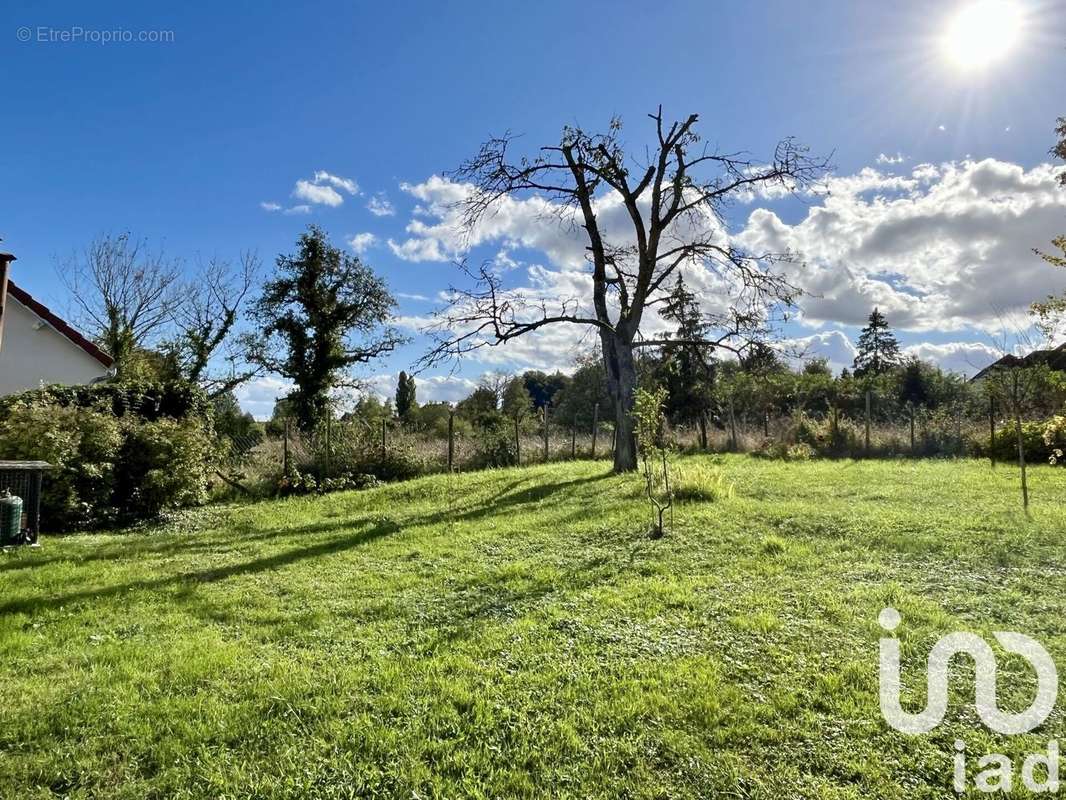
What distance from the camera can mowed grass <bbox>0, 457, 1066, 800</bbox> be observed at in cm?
254

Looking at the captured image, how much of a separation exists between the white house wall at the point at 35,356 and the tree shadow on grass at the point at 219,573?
11.5 meters

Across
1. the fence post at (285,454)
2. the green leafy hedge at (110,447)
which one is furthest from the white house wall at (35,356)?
the green leafy hedge at (110,447)

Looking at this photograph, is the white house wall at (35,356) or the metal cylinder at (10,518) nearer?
the metal cylinder at (10,518)

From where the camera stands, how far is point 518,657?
3707 mm

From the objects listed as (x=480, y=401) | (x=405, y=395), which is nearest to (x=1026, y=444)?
(x=480, y=401)

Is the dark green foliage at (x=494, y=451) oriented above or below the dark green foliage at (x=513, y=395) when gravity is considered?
below

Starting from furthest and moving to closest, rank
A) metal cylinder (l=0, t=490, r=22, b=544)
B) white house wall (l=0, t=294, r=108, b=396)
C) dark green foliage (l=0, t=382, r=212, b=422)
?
1. white house wall (l=0, t=294, r=108, b=396)
2. dark green foliage (l=0, t=382, r=212, b=422)
3. metal cylinder (l=0, t=490, r=22, b=544)

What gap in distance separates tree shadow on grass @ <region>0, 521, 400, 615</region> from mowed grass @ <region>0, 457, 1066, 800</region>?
46 millimetres

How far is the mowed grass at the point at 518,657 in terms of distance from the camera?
2.54 meters

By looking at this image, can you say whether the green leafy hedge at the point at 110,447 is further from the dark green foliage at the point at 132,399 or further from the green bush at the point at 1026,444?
the green bush at the point at 1026,444

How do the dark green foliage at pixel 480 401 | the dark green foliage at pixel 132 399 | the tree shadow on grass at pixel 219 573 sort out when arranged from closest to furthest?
the tree shadow on grass at pixel 219 573, the dark green foliage at pixel 132 399, the dark green foliage at pixel 480 401

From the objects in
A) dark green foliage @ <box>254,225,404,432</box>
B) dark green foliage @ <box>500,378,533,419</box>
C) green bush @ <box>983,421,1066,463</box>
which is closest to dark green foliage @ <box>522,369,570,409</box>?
dark green foliage @ <box>500,378,533,419</box>

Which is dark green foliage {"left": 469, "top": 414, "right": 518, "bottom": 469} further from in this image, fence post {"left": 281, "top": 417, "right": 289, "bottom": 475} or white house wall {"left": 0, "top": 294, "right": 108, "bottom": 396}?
white house wall {"left": 0, "top": 294, "right": 108, "bottom": 396}

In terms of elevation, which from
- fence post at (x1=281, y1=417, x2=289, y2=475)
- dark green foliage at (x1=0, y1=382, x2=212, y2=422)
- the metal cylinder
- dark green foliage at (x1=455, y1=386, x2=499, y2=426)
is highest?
dark green foliage at (x1=455, y1=386, x2=499, y2=426)
